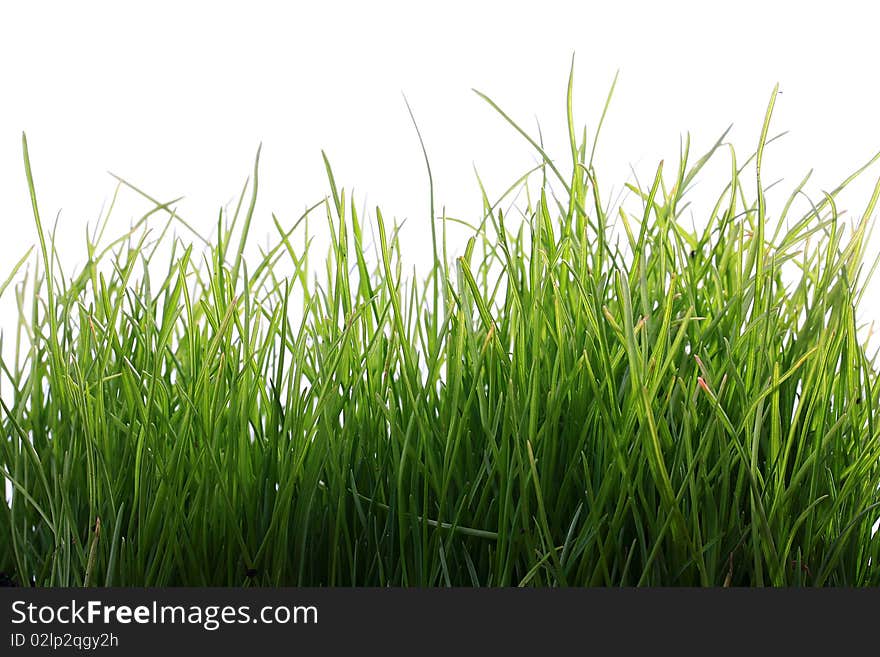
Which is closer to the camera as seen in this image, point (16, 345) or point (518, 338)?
point (518, 338)

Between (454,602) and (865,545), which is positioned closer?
(454,602)

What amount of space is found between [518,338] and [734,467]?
164mm

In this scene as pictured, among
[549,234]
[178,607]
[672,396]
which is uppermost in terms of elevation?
[549,234]

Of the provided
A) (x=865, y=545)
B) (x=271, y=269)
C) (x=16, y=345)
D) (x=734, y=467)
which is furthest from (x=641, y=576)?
(x=16, y=345)

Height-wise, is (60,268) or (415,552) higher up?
(60,268)

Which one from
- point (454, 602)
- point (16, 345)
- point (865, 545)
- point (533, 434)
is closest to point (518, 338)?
point (533, 434)

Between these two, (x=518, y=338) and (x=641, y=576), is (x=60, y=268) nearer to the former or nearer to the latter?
(x=518, y=338)

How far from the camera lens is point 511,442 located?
19.8 inches

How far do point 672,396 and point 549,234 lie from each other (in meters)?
0.14

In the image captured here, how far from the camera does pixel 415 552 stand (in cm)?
50

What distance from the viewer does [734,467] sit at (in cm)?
50

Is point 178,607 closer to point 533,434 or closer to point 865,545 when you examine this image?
point 533,434

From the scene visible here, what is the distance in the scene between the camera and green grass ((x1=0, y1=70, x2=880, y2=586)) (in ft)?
1.55

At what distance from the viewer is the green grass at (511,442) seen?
0.47 m
